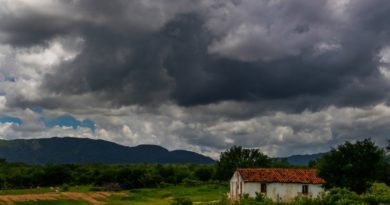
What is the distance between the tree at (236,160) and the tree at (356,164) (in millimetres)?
62738

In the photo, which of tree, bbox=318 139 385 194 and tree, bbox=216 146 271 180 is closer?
tree, bbox=318 139 385 194

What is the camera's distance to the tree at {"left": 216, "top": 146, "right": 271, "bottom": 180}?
132 m

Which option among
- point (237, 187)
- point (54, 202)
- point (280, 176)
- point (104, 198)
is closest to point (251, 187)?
point (237, 187)

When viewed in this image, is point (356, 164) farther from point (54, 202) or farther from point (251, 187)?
point (54, 202)

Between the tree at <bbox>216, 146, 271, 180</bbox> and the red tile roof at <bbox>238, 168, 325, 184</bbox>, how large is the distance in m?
46.6

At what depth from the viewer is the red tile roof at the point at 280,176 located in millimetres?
80875

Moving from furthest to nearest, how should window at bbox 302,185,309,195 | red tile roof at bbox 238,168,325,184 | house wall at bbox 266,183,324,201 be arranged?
1. window at bbox 302,185,309,195
2. red tile roof at bbox 238,168,325,184
3. house wall at bbox 266,183,324,201

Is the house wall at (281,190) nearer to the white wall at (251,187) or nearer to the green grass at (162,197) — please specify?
the white wall at (251,187)

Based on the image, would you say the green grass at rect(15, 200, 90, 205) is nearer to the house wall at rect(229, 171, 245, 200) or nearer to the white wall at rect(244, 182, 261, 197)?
the house wall at rect(229, 171, 245, 200)

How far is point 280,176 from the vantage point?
269ft

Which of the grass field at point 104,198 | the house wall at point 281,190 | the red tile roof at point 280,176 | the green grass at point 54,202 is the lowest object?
the green grass at point 54,202

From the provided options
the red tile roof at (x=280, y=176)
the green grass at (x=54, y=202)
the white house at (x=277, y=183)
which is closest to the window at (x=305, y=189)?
the white house at (x=277, y=183)

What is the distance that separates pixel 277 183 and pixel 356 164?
54.3ft

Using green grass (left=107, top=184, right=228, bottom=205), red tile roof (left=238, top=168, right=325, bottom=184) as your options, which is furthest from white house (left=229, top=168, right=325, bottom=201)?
green grass (left=107, top=184, right=228, bottom=205)
